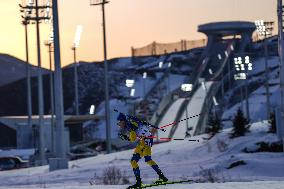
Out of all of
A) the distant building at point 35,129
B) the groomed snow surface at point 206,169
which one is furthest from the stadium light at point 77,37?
the groomed snow surface at point 206,169

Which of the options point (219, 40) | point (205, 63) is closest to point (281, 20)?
point (205, 63)

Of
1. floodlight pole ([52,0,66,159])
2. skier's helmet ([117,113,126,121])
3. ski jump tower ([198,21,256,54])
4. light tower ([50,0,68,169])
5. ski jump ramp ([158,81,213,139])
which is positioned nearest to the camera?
skier's helmet ([117,113,126,121])

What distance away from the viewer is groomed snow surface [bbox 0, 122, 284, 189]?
21706mm

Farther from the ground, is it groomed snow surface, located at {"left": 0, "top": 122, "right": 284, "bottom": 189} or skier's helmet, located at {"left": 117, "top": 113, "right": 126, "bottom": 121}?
skier's helmet, located at {"left": 117, "top": 113, "right": 126, "bottom": 121}

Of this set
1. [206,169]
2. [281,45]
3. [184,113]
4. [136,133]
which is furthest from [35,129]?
[136,133]

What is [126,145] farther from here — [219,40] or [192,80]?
[219,40]

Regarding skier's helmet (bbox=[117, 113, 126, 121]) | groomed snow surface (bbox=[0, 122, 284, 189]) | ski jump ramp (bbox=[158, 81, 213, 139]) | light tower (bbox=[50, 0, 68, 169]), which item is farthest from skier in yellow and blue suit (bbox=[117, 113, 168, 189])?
ski jump ramp (bbox=[158, 81, 213, 139])

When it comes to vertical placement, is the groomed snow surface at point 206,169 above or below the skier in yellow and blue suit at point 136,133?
below

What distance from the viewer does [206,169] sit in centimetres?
2748

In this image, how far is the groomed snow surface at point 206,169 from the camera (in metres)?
21.7

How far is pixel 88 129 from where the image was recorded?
147 meters

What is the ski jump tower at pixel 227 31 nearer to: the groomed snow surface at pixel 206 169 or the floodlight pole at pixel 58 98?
the groomed snow surface at pixel 206 169

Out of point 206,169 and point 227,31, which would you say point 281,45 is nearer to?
point 206,169

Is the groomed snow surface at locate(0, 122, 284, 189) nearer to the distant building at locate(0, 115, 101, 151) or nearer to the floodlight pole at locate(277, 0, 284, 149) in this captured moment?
the floodlight pole at locate(277, 0, 284, 149)
